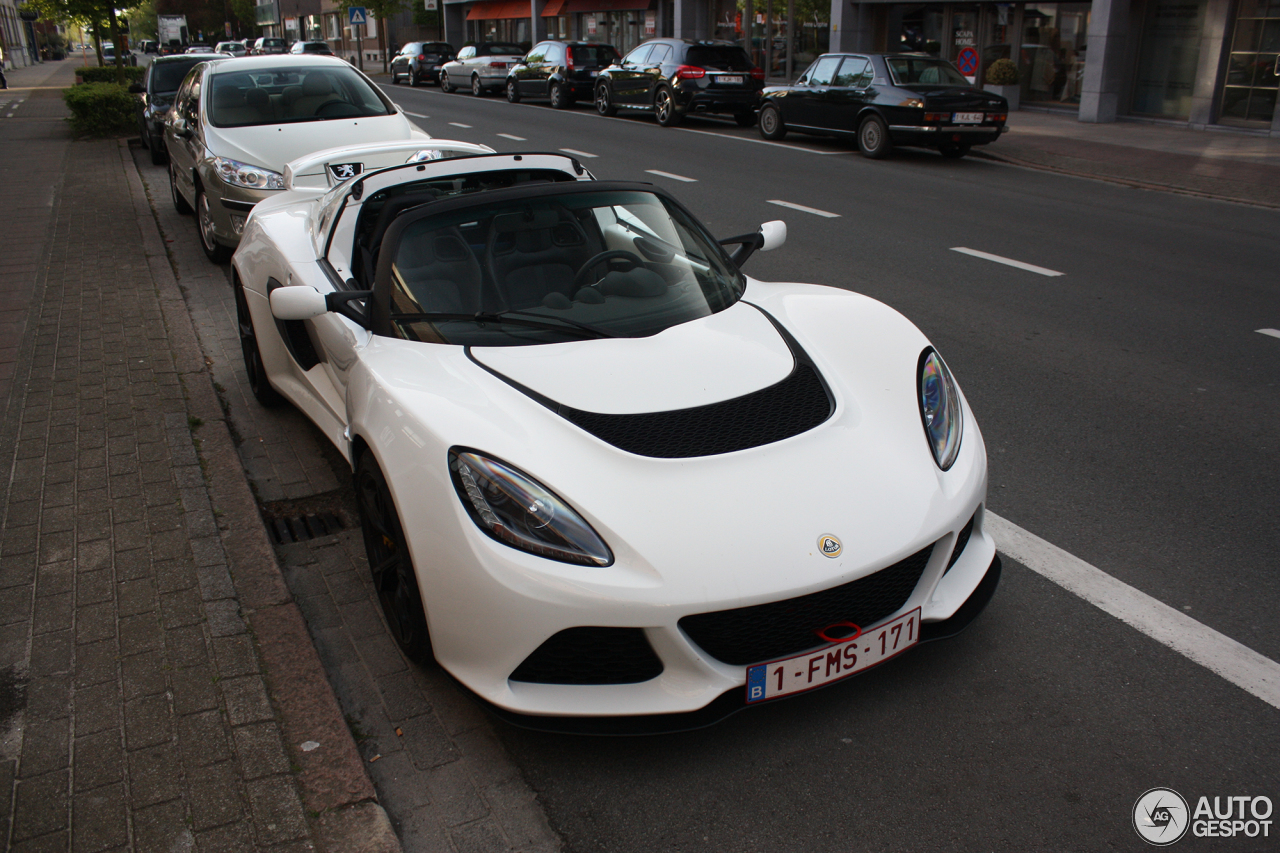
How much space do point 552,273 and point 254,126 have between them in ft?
20.3

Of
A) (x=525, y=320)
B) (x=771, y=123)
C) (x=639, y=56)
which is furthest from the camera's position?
(x=639, y=56)

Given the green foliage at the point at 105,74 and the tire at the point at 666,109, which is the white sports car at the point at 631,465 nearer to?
the tire at the point at 666,109

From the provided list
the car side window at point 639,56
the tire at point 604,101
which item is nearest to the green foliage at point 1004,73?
the car side window at point 639,56

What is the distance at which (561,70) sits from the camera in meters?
25.4

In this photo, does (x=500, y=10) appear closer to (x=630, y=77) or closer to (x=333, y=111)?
(x=630, y=77)

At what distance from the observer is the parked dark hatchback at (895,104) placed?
14547 millimetres

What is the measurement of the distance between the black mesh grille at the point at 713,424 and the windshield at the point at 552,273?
54 centimetres

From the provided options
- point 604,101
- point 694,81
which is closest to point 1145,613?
point 694,81

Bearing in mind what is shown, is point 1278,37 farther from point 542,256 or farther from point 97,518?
point 97,518

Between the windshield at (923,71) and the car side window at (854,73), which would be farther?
the car side window at (854,73)

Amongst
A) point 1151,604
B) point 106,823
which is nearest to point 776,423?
point 1151,604

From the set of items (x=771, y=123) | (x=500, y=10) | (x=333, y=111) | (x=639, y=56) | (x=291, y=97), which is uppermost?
(x=500, y=10)

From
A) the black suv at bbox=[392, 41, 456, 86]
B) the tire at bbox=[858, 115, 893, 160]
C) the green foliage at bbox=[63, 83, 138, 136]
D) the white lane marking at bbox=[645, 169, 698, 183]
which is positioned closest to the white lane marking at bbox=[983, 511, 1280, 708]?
the white lane marking at bbox=[645, 169, 698, 183]

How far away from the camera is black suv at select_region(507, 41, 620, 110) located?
82.9 feet
